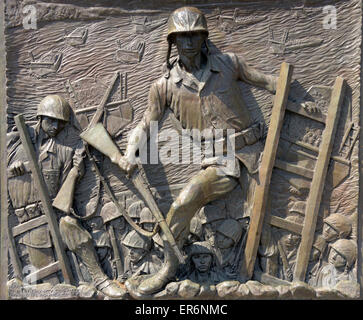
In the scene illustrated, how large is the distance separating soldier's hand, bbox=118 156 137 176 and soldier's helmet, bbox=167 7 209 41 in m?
1.03

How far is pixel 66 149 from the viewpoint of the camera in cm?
462

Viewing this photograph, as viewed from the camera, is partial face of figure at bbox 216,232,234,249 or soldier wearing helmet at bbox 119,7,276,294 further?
partial face of figure at bbox 216,232,234,249

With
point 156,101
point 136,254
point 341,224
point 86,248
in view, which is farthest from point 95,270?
point 341,224

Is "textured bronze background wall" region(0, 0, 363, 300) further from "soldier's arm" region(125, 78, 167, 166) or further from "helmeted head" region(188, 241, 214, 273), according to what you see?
"helmeted head" region(188, 241, 214, 273)

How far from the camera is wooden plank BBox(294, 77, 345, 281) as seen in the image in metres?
4.47

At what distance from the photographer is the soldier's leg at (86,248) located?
4551 millimetres

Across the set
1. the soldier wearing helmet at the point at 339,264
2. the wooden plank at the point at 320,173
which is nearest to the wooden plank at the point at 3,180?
the wooden plank at the point at 320,173

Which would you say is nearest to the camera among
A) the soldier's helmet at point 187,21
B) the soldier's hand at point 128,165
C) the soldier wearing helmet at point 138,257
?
the soldier's helmet at point 187,21

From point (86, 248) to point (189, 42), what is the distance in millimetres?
1823

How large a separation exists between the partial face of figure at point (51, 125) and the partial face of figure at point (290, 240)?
201cm

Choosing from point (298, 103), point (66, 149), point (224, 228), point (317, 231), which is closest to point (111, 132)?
point (66, 149)

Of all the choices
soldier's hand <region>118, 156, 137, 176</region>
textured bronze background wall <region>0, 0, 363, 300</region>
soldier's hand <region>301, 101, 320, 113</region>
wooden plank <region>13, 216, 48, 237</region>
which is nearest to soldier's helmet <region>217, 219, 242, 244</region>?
textured bronze background wall <region>0, 0, 363, 300</region>

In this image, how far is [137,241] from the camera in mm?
4539

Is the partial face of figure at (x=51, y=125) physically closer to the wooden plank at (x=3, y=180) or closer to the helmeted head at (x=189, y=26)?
the wooden plank at (x=3, y=180)
